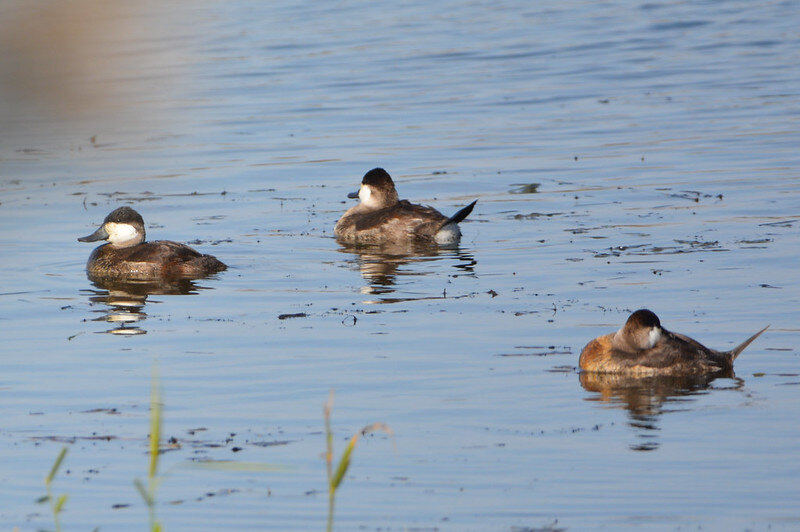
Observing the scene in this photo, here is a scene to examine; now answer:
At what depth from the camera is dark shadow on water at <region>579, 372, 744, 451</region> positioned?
7.39 meters

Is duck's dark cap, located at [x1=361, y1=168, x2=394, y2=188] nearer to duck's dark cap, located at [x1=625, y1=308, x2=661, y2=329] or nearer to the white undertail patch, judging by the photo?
the white undertail patch

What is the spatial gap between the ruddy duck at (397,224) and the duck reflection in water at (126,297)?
2.75 meters

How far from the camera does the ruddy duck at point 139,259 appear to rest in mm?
12336

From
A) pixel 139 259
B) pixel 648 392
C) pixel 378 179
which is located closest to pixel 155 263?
pixel 139 259

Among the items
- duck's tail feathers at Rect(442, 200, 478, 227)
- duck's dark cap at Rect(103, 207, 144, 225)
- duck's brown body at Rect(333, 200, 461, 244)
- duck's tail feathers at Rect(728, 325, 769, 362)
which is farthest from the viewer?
duck's brown body at Rect(333, 200, 461, 244)

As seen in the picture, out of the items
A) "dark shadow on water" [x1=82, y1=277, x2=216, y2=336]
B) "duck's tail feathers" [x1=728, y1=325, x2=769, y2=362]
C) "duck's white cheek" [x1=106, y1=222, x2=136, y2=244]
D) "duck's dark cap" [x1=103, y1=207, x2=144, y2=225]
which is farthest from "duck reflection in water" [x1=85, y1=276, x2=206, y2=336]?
"duck's tail feathers" [x1=728, y1=325, x2=769, y2=362]

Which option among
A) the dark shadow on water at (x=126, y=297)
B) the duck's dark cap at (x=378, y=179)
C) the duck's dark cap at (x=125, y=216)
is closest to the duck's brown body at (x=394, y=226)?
the duck's dark cap at (x=378, y=179)

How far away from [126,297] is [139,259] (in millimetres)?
862

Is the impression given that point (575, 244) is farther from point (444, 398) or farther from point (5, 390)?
point (5, 390)

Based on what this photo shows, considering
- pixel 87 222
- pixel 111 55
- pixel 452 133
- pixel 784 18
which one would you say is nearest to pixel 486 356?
pixel 111 55

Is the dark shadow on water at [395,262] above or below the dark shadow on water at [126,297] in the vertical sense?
above

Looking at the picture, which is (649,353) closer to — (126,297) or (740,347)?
(740,347)

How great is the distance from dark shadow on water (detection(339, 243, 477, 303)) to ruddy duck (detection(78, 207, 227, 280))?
162cm

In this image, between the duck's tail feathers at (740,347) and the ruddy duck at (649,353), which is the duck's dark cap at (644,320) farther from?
the duck's tail feathers at (740,347)
